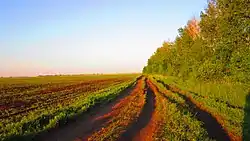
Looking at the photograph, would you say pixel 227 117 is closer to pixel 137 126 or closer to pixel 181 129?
pixel 181 129

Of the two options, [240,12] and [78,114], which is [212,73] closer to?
[240,12]

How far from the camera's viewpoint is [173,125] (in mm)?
15789

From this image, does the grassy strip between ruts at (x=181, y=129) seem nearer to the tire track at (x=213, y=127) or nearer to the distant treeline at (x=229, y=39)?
the tire track at (x=213, y=127)

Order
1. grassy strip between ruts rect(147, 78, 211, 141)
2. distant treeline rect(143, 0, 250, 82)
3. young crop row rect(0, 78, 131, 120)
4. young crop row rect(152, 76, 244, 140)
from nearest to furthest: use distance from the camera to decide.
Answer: grassy strip between ruts rect(147, 78, 211, 141)
young crop row rect(152, 76, 244, 140)
distant treeline rect(143, 0, 250, 82)
young crop row rect(0, 78, 131, 120)

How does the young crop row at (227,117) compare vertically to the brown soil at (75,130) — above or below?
above

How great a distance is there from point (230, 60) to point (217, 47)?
1.56 metres

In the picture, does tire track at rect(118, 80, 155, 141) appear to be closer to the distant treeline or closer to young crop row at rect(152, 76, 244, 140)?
young crop row at rect(152, 76, 244, 140)

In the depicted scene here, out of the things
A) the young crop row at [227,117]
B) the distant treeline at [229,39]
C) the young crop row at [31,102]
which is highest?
the distant treeline at [229,39]

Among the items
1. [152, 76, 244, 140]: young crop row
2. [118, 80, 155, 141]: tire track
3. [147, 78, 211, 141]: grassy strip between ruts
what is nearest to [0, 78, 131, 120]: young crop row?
[118, 80, 155, 141]: tire track

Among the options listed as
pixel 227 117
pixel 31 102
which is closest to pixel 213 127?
pixel 227 117

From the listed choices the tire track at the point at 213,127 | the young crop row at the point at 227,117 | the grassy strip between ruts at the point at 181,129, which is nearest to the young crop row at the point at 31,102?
the grassy strip between ruts at the point at 181,129

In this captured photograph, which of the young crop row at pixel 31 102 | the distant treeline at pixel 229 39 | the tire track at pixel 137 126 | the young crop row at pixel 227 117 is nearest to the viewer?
the tire track at pixel 137 126

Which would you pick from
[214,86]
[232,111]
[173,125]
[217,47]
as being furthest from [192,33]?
[173,125]

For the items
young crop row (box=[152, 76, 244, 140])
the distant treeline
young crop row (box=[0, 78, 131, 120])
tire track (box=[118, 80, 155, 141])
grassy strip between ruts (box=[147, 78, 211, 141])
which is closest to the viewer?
grassy strip between ruts (box=[147, 78, 211, 141])
